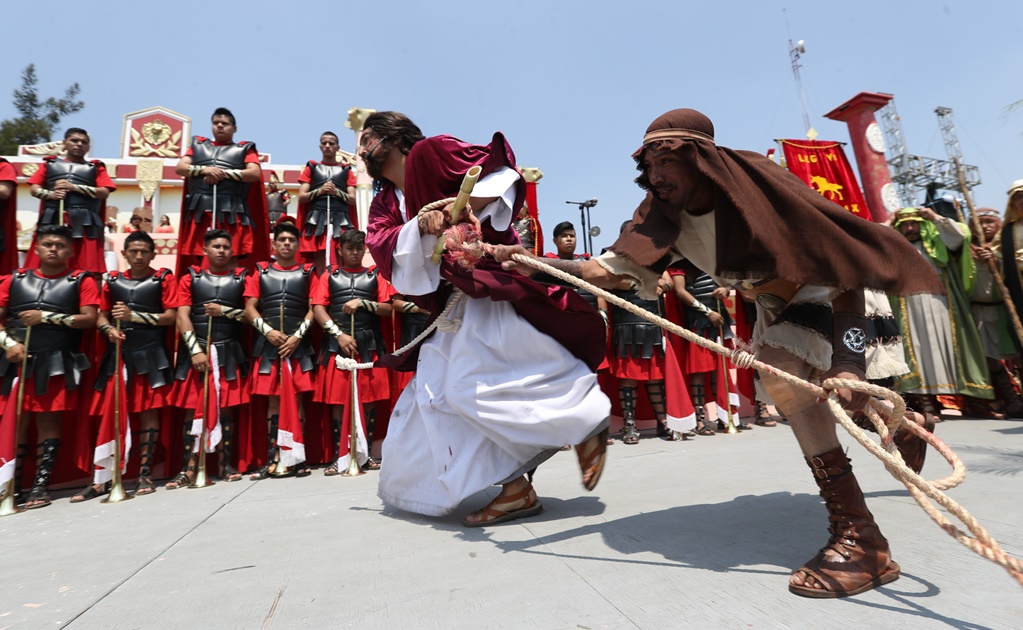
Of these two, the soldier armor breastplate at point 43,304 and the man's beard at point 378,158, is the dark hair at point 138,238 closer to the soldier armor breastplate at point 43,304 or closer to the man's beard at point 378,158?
the soldier armor breastplate at point 43,304

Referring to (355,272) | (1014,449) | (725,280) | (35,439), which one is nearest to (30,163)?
(35,439)

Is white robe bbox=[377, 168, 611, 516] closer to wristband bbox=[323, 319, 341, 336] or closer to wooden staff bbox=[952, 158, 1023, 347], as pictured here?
wristband bbox=[323, 319, 341, 336]

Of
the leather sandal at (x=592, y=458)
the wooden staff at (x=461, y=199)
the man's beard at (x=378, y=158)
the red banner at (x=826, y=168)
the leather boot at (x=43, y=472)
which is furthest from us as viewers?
the red banner at (x=826, y=168)

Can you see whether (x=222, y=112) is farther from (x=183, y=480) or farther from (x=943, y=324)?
(x=943, y=324)

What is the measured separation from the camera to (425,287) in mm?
2502

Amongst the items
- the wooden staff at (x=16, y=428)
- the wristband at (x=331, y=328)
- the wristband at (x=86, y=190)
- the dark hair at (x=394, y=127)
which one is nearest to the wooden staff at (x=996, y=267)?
the dark hair at (x=394, y=127)

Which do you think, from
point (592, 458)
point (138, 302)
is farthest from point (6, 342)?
point (592, 458)

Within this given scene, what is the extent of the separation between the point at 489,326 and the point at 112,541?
200 cm

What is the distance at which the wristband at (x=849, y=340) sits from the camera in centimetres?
160

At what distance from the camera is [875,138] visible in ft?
45.5

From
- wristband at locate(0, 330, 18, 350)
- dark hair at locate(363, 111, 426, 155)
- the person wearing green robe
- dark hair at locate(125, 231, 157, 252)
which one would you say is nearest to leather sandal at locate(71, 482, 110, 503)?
wristband at locate(0, 330, 18, 350)

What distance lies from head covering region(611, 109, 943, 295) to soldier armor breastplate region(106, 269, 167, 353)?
4072 mm

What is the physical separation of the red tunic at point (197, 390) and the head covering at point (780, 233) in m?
3.72

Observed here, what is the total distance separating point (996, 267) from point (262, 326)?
267 inches
